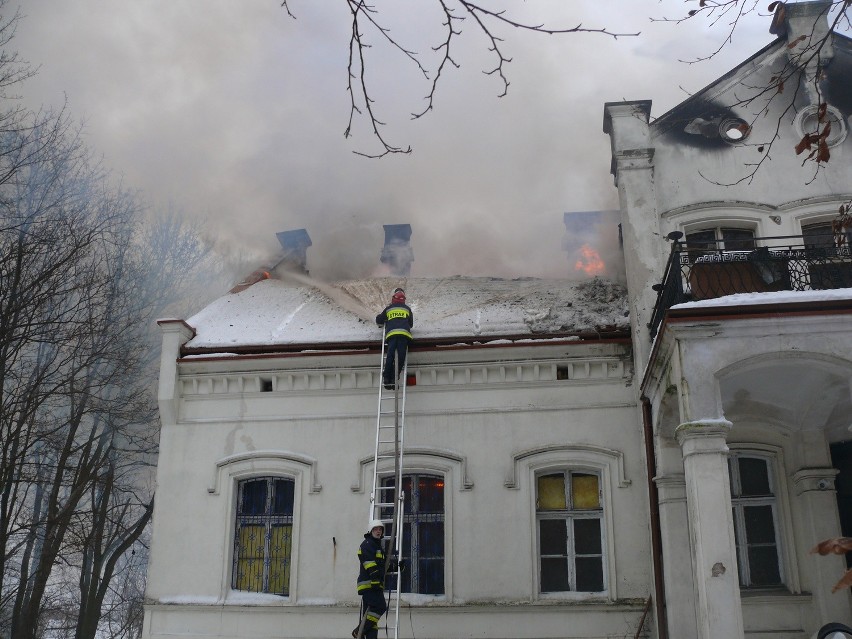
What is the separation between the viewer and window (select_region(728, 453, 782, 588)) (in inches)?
428

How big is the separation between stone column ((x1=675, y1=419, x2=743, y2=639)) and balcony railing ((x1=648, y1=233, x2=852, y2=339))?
1.64 meters

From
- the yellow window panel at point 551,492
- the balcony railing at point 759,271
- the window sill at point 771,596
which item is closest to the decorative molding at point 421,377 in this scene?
the balcony railing at point 759,271

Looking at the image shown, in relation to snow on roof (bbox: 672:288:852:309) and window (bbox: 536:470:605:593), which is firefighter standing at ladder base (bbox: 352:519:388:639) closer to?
window (bbox: 536:470:605:593)

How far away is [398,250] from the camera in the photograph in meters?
17.2

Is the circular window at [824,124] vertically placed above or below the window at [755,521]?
above

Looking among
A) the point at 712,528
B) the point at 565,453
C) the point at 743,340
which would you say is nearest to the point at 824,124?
the point at 743,340

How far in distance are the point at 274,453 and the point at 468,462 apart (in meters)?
2.88

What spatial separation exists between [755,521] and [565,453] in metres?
2.69

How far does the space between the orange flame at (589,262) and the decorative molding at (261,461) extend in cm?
714

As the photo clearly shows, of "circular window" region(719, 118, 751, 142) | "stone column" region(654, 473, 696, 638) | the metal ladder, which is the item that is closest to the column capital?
"stone column" region(654, 473, 696, 638)

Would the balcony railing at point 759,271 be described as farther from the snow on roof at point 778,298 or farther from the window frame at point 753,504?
the window frame at point 753,504

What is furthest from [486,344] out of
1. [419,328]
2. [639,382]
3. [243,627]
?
[243,627]

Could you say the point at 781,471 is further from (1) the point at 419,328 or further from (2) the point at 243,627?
(2) the point at 243,627

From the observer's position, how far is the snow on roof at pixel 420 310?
40.7ft
